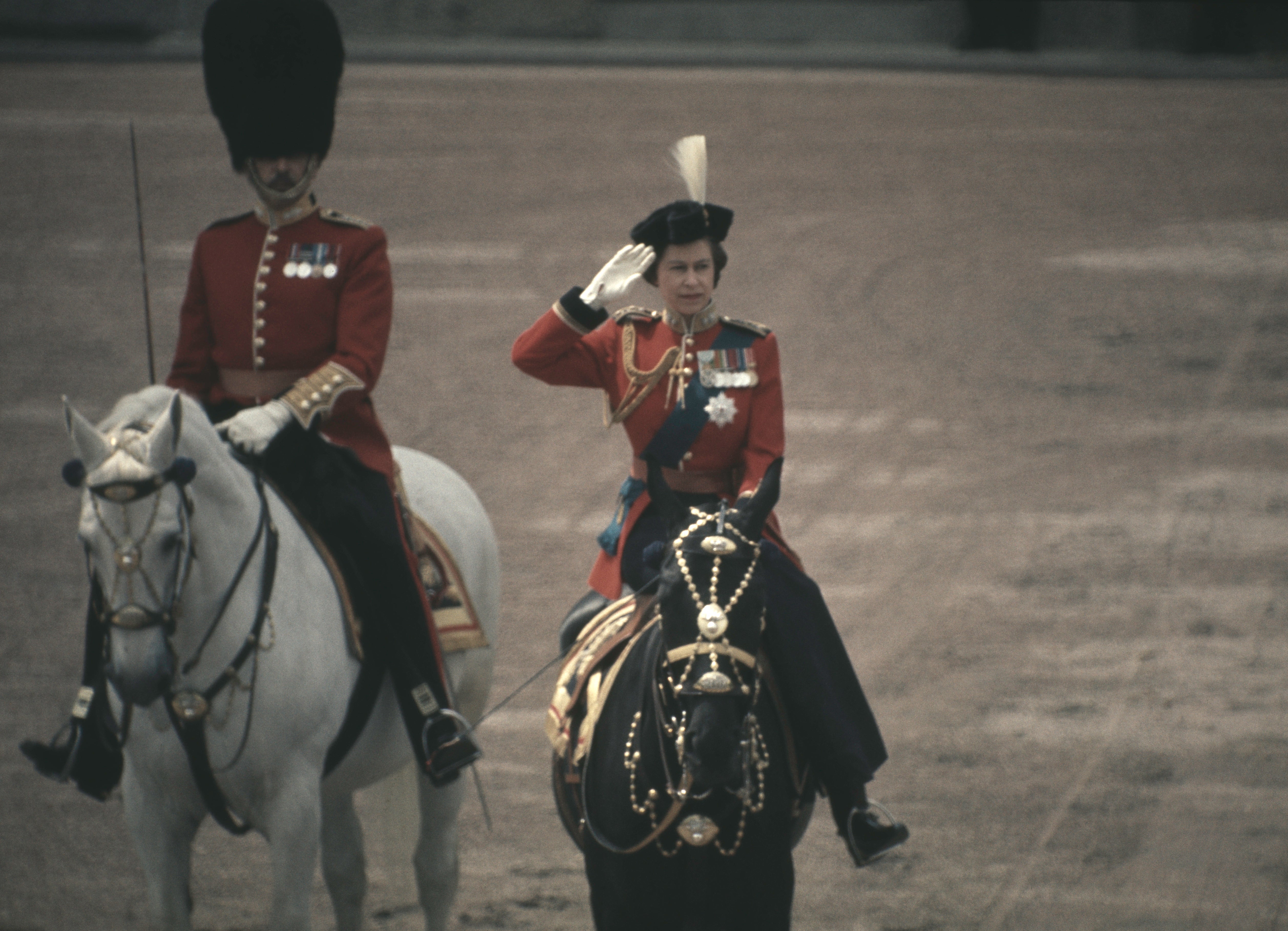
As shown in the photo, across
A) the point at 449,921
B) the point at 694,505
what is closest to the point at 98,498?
the point at 694,505

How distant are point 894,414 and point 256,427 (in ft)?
24.1

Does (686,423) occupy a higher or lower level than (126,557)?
higher

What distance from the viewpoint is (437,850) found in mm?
5617

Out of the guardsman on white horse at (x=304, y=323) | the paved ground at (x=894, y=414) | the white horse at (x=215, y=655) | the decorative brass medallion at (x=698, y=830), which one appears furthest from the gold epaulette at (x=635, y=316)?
the paved ground at (x=894, y=414)

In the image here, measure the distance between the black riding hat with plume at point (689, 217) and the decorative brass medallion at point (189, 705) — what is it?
1.74 m

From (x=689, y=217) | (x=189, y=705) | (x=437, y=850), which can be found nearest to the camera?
(x=189, y=705)

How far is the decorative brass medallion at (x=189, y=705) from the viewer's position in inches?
175

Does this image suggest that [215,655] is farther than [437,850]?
No

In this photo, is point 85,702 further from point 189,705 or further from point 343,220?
point 343,220

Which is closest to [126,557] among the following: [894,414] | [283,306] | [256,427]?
[256,427]

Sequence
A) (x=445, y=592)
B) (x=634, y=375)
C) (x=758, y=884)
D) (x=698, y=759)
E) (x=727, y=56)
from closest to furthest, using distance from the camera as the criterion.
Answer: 1. (x=698, y=759)
2. (x=758, y=884)
3. (x=634, y=375)
4. (x=445, y=592)
5. (x=727, y=56)

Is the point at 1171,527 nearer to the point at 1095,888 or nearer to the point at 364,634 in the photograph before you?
the point at 1095,888

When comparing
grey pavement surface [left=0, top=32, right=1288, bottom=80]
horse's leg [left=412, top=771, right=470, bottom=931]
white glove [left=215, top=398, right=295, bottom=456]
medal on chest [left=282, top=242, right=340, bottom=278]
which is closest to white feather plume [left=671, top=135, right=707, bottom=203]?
medal on chest [left=282, top=242, right=340, bottom=278]

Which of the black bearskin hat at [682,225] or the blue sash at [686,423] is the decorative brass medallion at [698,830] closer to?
the blue sash at [686,423]
